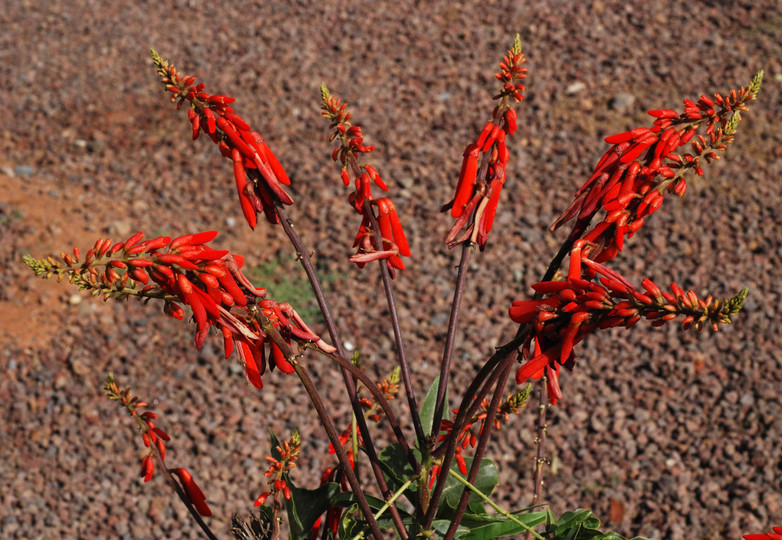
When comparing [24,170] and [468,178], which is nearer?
[468,178]

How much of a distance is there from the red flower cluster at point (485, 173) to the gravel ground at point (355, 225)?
2097mm

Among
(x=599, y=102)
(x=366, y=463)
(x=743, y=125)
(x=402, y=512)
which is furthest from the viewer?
(x=599, y=102)

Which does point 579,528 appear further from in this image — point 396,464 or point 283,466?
point 283,466

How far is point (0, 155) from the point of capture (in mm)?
4453

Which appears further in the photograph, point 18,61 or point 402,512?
point 18,61

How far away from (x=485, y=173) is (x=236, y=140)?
0.40 meters

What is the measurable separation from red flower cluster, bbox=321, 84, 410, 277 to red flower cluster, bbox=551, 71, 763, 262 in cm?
33

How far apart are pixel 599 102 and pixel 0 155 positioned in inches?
146

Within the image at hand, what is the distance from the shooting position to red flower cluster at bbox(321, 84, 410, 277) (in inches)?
46.8

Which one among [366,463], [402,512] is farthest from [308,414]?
[402,512]

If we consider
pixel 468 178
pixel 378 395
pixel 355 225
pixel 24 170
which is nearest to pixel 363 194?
pixel 468 178

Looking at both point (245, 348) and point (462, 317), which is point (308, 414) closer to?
point (462, 317)

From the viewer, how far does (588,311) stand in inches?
32.7

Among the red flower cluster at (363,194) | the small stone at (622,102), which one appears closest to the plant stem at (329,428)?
the red flower cluster at (363,194)
